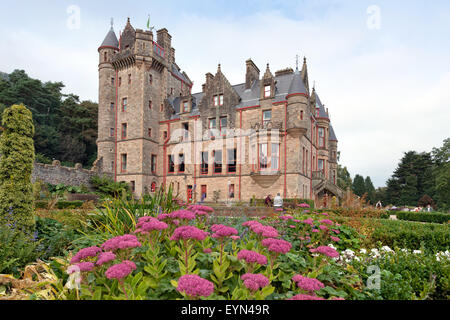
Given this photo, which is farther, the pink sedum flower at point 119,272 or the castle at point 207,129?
the castle at point 207,129

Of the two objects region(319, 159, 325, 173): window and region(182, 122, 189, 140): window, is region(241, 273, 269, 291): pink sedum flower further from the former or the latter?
region(319, 159, 325, 173): window

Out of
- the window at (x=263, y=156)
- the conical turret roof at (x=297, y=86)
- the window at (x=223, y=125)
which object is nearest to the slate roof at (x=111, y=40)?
the window at (x=223, y=125)

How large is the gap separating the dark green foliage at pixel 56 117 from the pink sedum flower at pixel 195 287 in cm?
4154

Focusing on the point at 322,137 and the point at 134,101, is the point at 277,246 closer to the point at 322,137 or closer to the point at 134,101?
the point at 134,101

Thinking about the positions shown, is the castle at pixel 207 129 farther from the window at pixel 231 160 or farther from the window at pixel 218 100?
the window at pixel 231 160

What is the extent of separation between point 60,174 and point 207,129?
49.9ft

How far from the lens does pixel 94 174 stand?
27.4 metres

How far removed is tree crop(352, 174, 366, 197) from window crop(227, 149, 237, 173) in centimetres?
4530

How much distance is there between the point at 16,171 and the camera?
618 cm

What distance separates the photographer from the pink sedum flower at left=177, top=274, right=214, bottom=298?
1.98m

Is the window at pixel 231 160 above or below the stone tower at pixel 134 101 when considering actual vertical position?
below

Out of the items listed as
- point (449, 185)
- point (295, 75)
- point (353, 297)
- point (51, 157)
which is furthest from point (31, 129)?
point (449, 185)

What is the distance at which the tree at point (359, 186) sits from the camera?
196ft

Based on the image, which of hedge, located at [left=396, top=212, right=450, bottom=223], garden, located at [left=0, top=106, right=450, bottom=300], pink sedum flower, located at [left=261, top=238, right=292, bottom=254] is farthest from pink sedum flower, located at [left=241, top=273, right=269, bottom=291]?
hedge, located at [left=396, top=212, right=450, bottom=223]
